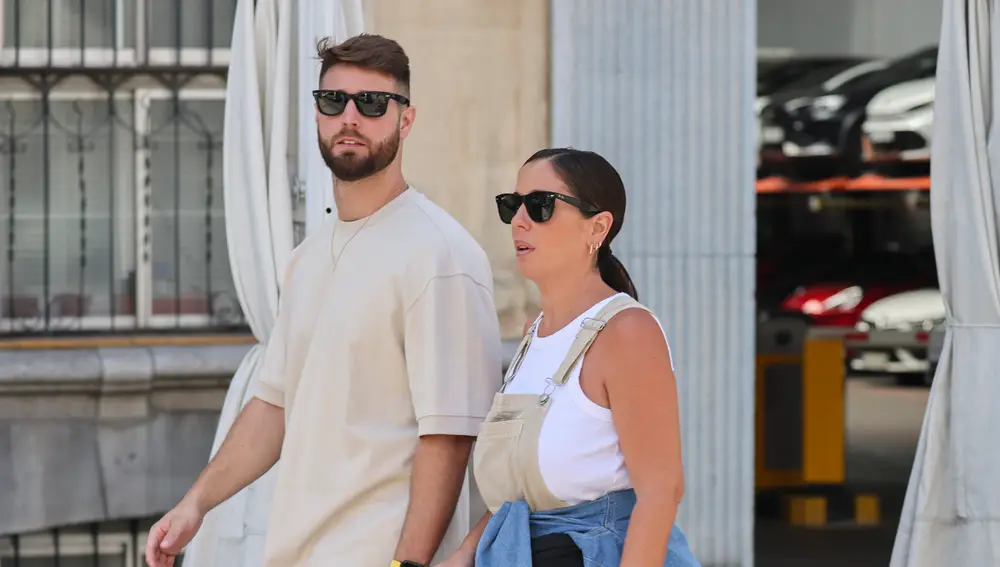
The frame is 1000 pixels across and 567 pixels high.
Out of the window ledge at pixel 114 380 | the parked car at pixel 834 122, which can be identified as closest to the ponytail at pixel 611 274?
the window ledge at pixel 114 380

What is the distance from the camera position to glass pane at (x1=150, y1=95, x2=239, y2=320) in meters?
6.51

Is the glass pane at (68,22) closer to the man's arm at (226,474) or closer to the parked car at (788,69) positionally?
the man's arm at (226,474)

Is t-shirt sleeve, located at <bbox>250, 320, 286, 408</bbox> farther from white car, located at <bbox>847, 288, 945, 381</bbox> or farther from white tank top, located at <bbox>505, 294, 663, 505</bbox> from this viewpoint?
white car, located at <bbox>847, 288, 945, 381</bbox>

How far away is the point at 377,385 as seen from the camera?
9.95ft

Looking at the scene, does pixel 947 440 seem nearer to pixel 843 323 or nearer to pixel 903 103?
pixel 843 323

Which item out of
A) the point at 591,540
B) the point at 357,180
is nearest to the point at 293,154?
the point at 357,180

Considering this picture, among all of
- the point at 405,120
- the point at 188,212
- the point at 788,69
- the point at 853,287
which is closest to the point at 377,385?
A: the point at 405,120

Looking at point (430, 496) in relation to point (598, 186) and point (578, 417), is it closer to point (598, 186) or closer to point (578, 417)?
point (578, 417)

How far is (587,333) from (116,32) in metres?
4.37

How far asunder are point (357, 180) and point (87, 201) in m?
3.67

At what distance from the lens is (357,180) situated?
313 centimetres

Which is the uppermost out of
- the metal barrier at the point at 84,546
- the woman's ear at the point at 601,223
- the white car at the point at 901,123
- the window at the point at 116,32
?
the white car at the point at 901,123

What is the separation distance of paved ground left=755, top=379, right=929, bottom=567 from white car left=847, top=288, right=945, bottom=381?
1.00 feet

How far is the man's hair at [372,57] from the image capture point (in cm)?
312
